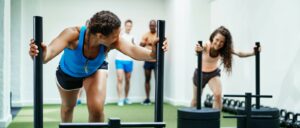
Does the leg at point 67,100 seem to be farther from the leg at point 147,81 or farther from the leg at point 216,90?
the leg at point 147,81

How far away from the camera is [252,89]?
5789 millimetres

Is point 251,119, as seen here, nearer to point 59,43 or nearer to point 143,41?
point 59,43

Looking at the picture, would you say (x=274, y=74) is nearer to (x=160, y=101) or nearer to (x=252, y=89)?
(x=252, y=89)

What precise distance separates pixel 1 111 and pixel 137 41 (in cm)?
379

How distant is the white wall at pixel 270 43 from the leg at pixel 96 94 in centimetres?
251

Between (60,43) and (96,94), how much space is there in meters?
0.50

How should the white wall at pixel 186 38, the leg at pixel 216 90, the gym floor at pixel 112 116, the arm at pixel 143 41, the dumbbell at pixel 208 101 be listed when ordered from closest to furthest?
the leg at pixel 216 90 → the gym floor at pixel 112 116 → the dumbbell at pixel 208 101 → the white wall at pixel 186 38 → the arm at pixel 143 41

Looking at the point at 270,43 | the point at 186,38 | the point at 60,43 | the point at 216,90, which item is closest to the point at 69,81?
the point at 60,43

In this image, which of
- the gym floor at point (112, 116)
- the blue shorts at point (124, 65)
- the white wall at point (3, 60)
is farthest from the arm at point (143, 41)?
the white wall at point (3, 60)

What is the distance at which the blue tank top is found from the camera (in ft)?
9.73

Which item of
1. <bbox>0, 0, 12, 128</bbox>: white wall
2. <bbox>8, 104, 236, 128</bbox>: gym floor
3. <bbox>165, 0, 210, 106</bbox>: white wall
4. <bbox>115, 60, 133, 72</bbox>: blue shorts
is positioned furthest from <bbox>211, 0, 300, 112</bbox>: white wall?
<bbox>0, 0, 12, 128</bbox>: white wall

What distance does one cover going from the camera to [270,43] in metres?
5.29

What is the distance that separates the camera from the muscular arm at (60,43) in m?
2.57

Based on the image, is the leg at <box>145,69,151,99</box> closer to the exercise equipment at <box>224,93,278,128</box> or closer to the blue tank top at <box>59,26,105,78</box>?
the exercise equipment at <box>224,93,278,128</box>
